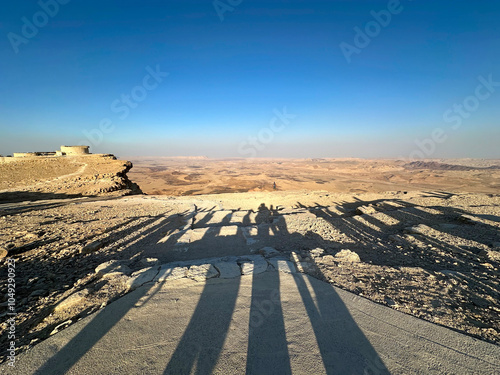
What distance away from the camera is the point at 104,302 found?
3646 mm

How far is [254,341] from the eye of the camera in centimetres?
278

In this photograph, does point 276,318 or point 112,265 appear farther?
point 112,265

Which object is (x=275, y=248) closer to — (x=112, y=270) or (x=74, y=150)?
(x=112, y=270)

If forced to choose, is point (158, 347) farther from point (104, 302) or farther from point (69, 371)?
point (104, 302)

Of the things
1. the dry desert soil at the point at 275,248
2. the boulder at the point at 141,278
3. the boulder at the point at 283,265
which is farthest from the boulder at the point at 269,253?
the boulder at the point at 141,278

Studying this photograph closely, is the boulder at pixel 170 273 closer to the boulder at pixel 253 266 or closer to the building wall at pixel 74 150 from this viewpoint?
the boulder at pixel 253 266

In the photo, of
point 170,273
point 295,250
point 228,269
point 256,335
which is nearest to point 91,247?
point 170,273

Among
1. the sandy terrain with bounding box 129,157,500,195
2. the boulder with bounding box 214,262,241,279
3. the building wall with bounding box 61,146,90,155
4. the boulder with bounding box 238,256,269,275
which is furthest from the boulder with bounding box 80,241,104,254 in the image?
the building wall with bounding box 61,146,90,155

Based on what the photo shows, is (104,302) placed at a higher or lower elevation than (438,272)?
lower

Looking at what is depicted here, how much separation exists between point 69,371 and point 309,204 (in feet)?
45.3

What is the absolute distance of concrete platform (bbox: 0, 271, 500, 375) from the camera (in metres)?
2.43

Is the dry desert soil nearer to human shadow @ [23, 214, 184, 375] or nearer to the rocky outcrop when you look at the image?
human shadow @ [23, 214, 184, 375]

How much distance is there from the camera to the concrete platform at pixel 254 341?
7.97ft

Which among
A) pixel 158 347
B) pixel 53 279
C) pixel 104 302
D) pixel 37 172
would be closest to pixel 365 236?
pixel 158 347
